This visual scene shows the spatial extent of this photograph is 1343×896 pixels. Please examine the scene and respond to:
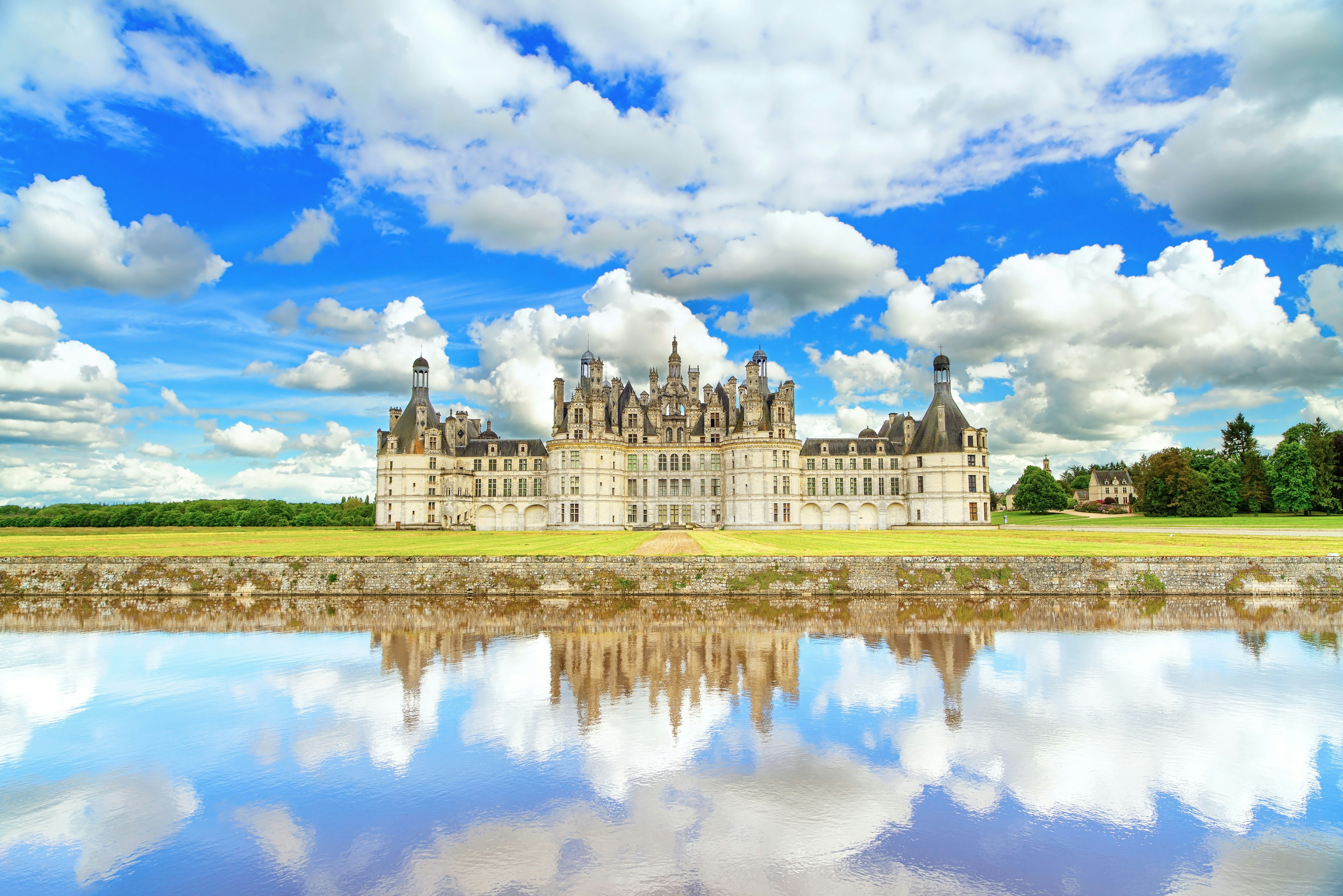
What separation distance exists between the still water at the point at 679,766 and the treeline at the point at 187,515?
6566 cm

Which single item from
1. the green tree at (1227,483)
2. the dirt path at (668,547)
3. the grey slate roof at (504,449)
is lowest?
the dirt path at (668,547)

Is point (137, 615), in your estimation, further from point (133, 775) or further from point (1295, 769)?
point (1295, 769)

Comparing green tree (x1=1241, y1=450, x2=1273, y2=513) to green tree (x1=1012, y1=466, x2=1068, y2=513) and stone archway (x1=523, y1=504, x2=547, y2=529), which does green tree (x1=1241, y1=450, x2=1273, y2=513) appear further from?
stone archway (x1=523, y1=504, x2=547, y2=529)

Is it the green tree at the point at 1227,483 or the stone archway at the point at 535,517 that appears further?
the green tree at the point at 1227,483

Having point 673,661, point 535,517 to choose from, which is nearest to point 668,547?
point 673,661

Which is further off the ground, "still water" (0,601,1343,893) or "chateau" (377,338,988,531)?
"chateau" (377,338,988,531)

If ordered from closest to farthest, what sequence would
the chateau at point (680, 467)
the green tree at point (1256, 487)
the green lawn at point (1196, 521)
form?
the green lawn at point (1196, 521)
the chateau at point (680, 467)
the green tree at point (1256, 487)

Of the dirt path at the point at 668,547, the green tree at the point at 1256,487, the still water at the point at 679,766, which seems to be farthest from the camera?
the green tree at the point at 1256,487

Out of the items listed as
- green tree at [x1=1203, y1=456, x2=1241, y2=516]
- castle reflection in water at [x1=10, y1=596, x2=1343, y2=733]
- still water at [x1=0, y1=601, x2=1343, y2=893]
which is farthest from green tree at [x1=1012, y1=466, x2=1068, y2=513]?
still water at [x1=0, y1=601, x2=1343, y2=893]

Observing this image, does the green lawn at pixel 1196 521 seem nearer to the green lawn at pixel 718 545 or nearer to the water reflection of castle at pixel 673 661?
the green lawn at pixel 718 545

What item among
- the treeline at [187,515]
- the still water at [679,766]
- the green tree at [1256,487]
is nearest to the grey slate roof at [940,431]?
the green tree at [1256,487]

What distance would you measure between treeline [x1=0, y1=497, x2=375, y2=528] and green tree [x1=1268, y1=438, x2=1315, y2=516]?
85.1 m

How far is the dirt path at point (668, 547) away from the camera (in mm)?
32191

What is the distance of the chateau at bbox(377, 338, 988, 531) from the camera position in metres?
61.6
